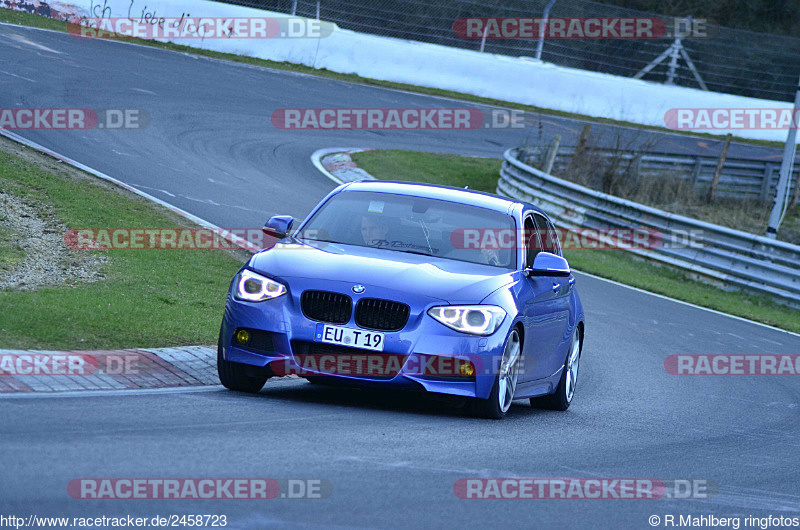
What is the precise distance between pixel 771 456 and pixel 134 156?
13701 millimetres

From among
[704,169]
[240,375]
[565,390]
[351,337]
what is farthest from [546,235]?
[704,169]

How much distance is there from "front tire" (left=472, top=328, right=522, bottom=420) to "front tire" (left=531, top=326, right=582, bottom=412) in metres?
1.37

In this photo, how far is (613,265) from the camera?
800 inches

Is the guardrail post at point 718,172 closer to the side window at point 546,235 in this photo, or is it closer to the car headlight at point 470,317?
the side window at point 546,235

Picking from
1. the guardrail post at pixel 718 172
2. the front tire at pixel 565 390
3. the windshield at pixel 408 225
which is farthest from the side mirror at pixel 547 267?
the guardrail post at pixel 718 172

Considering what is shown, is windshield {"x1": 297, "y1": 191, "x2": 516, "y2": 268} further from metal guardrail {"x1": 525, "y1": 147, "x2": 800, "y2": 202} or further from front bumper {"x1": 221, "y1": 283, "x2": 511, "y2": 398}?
metal guardrail {"x1": 525, "y1": 147, "x2": 800, "y2": 202}

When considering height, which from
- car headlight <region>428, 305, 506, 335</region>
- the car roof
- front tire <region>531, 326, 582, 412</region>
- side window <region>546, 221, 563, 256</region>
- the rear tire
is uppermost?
the car roof

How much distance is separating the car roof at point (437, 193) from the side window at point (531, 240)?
215mm

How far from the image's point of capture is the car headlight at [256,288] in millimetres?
7660

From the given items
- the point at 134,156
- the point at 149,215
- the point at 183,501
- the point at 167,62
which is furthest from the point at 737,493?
the point at 167,62

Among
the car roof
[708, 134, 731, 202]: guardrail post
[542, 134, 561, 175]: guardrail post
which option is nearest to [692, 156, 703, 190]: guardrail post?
[708, 134, 731, 202]: guardrail post

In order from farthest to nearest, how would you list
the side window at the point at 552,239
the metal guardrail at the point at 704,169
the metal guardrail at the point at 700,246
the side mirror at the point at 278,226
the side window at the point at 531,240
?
1. the metal guardrail at the point at 704,169
2. the metal guardrail at the point at 700,246
3. the side window at the point at 552,239
4. the side window at the point at 531,240
5. the side mirror at the point at 278,226

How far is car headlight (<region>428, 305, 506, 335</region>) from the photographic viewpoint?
7.54 meters

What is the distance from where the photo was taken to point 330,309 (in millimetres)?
7508
